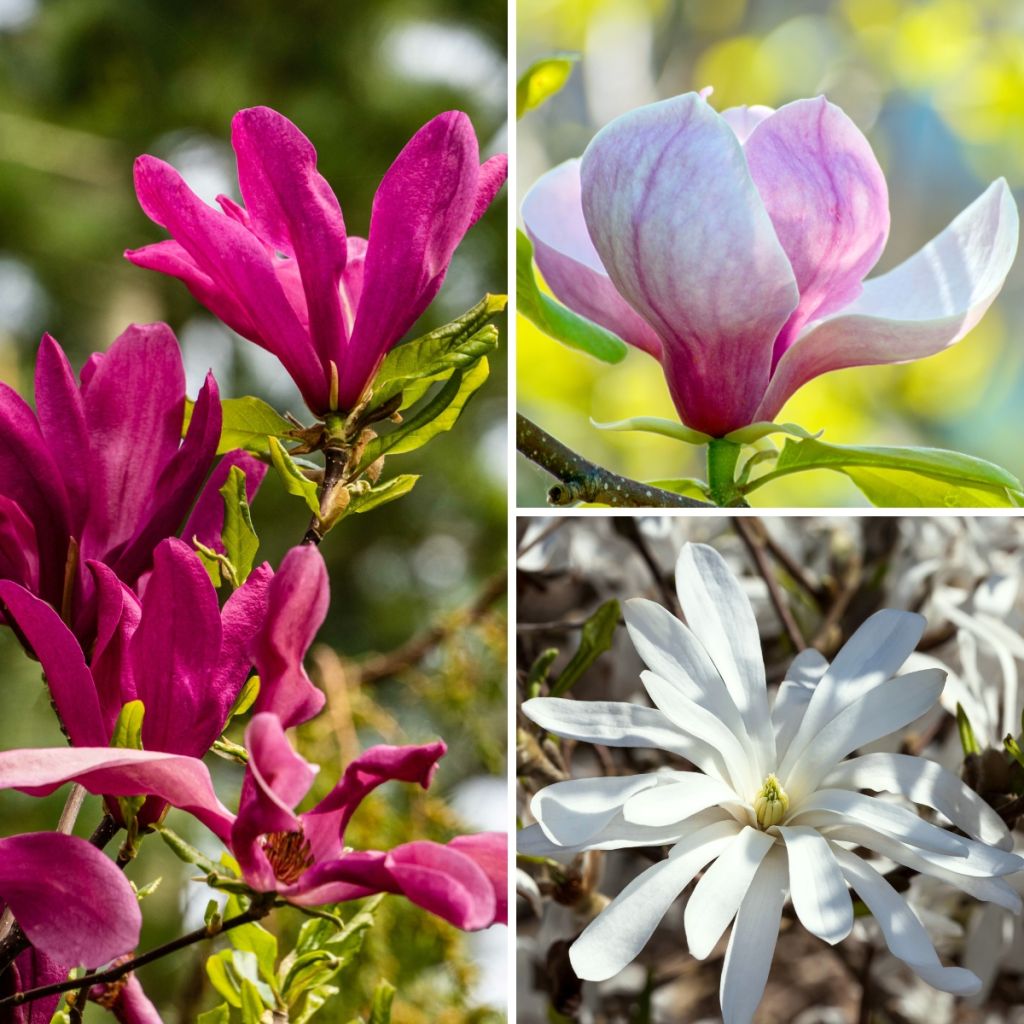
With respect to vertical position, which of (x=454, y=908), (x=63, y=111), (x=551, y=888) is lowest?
(x=551, y=888)

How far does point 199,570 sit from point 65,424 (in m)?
0.06

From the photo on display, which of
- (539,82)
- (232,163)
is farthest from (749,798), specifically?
(232,163)

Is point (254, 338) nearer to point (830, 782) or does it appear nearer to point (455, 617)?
point (830, 782)

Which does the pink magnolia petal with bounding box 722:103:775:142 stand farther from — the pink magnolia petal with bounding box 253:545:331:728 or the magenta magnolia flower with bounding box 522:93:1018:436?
the pink magnolia petal with bounding box 253:545:331:728

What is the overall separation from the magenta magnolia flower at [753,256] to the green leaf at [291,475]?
108mm

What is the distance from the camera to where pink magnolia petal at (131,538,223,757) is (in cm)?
22

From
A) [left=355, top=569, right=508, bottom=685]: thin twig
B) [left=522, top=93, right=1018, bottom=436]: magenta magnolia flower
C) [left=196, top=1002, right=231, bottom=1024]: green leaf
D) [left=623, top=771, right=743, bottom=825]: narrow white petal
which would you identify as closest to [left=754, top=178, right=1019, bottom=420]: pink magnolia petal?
[left=522, top=93, right=1018, bottom=436]: magenta magnolia flower

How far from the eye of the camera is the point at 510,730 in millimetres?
421

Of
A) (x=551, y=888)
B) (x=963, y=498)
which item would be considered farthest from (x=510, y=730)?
(x=963, y=498)

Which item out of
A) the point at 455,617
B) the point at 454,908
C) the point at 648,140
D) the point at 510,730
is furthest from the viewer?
the point at 455,617

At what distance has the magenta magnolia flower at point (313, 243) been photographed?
251mm

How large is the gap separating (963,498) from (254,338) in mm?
211

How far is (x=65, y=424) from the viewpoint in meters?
0.25

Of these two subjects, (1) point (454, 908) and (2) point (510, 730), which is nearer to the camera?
(1) point (454, 908)
